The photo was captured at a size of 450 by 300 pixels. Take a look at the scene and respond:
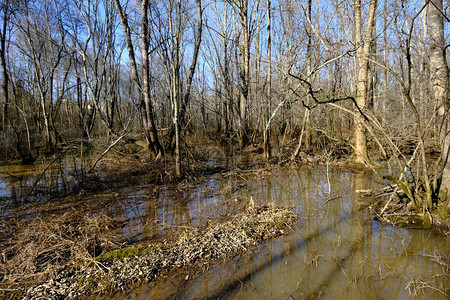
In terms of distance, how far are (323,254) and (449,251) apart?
1.69 m

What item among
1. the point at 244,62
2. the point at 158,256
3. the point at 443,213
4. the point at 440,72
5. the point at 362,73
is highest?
the point at 244,62

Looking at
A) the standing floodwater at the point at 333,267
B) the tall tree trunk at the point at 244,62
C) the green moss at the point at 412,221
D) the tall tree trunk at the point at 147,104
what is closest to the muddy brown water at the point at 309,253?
the standing floodwater at the point at 333,267

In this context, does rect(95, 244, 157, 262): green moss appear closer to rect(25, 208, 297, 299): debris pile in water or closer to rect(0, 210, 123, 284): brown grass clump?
rect(25, 208, 297, 299): debris pile in water

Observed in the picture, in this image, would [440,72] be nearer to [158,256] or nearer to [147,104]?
[158,256]

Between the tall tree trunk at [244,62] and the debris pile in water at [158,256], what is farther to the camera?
the tall tree trunk at [244,62]

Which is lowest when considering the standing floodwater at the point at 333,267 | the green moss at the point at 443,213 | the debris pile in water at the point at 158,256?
the standing floodwater at the point at 333,267

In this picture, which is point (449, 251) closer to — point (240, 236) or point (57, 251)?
point (240, 236)

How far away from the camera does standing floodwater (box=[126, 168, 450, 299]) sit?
2748 mm

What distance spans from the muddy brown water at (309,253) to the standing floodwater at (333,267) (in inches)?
0.4

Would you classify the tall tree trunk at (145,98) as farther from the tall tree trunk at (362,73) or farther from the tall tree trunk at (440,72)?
the tall tree trunk at (440,72)

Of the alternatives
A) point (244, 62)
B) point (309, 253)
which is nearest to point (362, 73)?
point (244, 62)

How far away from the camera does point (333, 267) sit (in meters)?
3.17

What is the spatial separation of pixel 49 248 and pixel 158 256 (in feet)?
4.88

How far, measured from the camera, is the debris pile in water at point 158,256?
9.33 feet
